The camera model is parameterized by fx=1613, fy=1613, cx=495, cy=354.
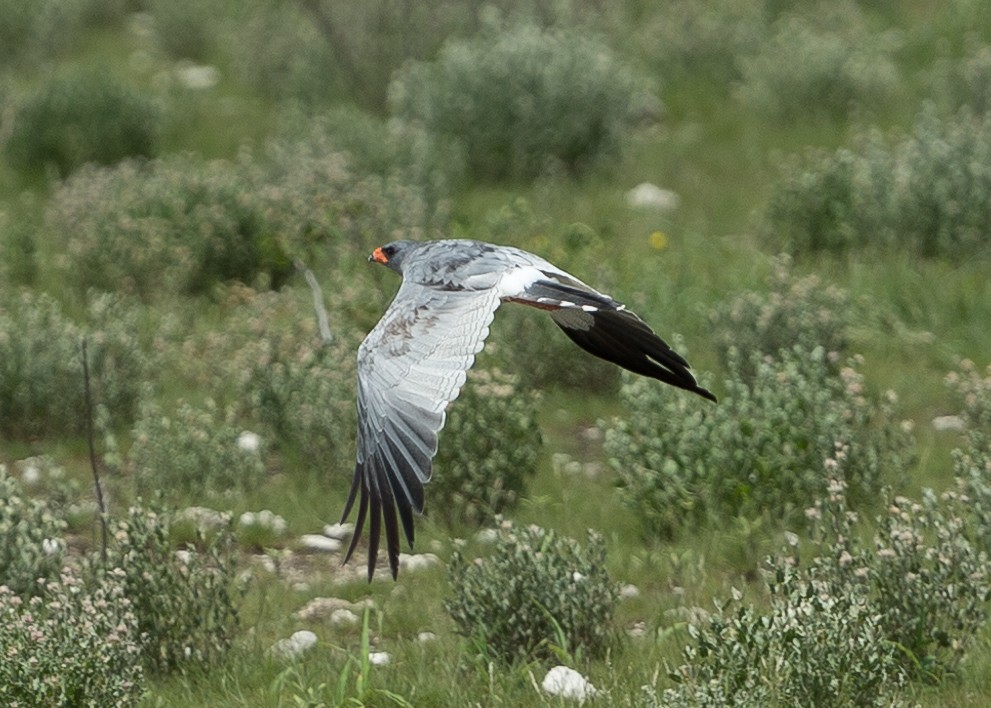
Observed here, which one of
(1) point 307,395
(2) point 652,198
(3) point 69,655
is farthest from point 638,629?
(2) point 652,198

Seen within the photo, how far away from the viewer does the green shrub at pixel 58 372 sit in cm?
700

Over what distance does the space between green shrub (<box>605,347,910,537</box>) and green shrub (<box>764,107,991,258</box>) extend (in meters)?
2.54

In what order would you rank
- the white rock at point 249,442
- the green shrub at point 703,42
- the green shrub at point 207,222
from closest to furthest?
the white rock at point 249,442
the green shrub at point 207,222
the green shrub at point 703,42

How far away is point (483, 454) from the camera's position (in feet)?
19.4

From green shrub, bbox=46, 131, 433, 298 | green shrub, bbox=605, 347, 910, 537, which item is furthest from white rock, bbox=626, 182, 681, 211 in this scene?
green shrub, bbox=605, 347, 910, 537

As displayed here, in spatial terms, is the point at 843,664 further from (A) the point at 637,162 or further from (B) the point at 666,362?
(A) the point at 637,162

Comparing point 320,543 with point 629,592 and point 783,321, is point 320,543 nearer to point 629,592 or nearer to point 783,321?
point 629,592

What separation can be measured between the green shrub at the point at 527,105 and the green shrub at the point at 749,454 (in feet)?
15.4

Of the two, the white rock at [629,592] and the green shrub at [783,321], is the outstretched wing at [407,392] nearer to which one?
the white rock at [629,592]

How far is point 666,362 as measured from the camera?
4.98 m

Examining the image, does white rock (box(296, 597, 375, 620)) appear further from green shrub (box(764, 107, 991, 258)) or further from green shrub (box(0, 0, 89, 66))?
green shrub (box(0, 0, 89, 66))

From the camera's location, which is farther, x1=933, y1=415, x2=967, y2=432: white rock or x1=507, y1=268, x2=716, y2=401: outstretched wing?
x1=933, y1=415, x2=967, y2=432: white rock

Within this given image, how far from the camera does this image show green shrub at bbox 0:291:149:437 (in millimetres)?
7004

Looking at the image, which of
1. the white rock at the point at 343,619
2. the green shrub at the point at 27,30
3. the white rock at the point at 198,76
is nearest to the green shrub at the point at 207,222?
the white rock at the point at 343,619
